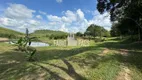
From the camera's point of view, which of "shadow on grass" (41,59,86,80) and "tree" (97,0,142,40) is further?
"tree" (97,0,142,40)

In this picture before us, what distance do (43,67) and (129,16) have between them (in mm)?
15713

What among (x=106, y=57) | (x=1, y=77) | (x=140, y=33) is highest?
(x=140, y=33)

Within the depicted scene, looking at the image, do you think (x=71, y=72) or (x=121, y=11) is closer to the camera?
(x=71, y=72)

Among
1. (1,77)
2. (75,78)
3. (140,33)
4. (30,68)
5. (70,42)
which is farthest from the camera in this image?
(70,42)

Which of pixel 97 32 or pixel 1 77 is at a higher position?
pixel 97 32

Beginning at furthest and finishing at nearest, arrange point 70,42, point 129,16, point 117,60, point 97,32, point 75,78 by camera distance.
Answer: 1. point 97,32
2. point 70,42
3. point 129,16
4. point 117,60
5. point 75,78

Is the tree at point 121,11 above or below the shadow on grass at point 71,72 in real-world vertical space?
above

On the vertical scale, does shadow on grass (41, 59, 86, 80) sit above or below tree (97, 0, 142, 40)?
below

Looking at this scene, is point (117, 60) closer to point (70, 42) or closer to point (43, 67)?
point (43, 67)

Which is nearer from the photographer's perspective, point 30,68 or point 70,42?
point 30,68

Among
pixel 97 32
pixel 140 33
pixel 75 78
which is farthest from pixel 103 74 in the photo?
pixel 97 32

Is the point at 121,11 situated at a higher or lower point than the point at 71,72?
higher

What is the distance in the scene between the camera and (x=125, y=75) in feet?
22.4

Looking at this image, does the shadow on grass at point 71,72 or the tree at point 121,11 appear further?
the tree at point 121,11
